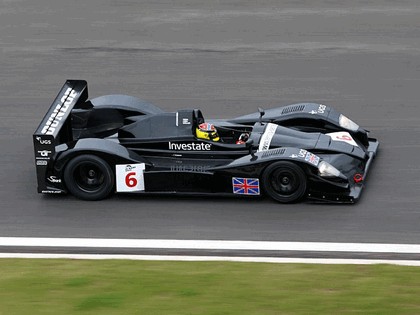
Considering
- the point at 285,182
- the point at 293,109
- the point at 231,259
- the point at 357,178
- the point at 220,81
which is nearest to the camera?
the point at 231,259

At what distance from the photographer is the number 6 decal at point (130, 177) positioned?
12281mm

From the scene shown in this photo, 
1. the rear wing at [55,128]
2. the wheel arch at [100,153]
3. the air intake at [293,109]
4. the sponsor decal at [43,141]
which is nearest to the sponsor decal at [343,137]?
Answer: the air intake at [293,109]

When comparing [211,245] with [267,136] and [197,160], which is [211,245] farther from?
[267,136]

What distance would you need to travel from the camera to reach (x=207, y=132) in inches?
496

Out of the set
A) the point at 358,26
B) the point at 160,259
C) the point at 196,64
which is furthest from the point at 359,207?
the point at 358,26

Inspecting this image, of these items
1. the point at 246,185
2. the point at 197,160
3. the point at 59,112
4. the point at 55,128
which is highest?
the point at 59,112

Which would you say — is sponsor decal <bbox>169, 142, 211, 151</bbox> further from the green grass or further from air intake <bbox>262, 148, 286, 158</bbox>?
the green grass

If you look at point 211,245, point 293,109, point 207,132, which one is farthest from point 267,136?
point 211,245

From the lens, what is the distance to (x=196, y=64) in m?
18.2

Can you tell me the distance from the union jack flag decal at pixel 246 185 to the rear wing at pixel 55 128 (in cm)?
226

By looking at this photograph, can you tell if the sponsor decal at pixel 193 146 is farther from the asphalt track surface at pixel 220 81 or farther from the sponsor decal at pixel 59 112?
the sponsor decal at pixel 59 112

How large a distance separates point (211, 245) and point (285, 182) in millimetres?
1432

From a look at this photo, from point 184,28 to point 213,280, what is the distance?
11056 millimetres

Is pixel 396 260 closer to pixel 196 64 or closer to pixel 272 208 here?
pixel 272 208
